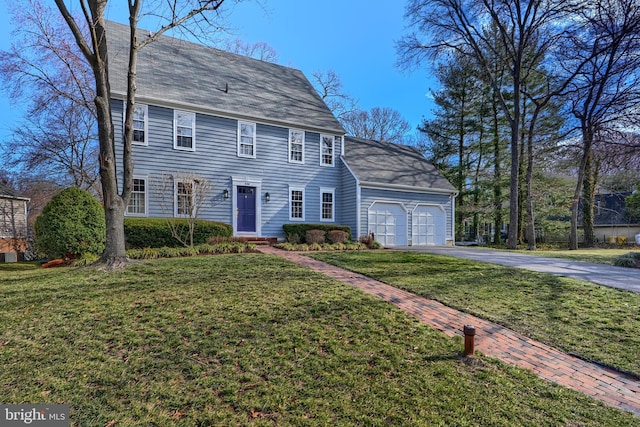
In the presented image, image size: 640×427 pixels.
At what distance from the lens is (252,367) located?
10.1ft

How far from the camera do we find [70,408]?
248cm

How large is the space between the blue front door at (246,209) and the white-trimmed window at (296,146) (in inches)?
93.8

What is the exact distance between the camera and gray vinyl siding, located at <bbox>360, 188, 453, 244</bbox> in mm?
14234

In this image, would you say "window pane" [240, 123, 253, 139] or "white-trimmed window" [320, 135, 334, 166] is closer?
"window pane" [240, 123, 253, 139]

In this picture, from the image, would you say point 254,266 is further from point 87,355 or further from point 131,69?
point 131,69

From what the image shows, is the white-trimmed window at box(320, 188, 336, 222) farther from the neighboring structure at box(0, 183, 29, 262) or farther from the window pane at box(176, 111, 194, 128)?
the neighboring structure at box(0, 183, 29, 262)

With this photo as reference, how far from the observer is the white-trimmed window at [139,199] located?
1095cm

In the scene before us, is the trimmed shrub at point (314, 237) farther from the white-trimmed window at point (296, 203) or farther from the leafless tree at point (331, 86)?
the leafless tree at point (331, 86)

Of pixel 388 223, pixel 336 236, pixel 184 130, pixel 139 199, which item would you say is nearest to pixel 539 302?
pixel 336 236

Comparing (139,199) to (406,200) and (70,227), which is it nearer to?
(70,227)

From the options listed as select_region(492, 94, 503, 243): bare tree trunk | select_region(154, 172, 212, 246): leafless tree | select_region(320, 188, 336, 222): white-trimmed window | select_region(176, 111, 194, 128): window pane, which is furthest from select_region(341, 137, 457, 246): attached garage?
select_region(176, 111, 194, 128): window pane

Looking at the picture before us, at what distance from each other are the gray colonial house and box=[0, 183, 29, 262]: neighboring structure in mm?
6792

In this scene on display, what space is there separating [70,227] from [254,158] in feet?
23.1

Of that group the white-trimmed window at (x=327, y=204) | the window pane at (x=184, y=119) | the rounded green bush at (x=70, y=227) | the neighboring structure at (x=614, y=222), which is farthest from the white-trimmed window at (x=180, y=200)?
the neighboring structure at (x=614, y=222)
